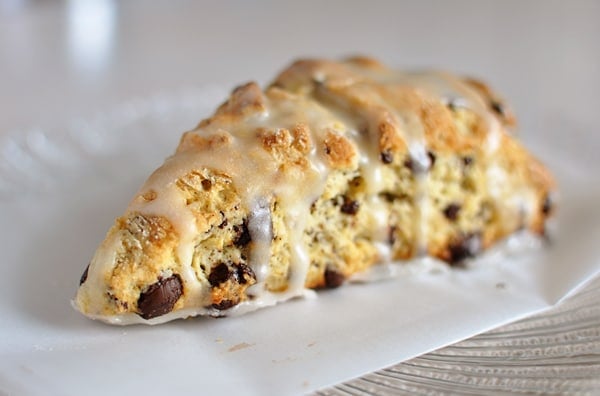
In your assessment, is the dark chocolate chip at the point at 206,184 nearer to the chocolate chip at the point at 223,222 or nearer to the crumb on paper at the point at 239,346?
the chocolate chip at the point at 223,222

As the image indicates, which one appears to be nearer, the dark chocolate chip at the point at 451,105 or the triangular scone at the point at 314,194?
the triangular scone at the point at 314,194

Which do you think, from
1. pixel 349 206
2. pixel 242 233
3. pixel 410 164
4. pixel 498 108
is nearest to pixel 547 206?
pixel 498 108

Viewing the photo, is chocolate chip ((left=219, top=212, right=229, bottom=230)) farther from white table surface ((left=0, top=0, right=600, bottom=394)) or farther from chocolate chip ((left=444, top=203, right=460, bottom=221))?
white table surface ((left=0, top=0, right=600, bottom=394))

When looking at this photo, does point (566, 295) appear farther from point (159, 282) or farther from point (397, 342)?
point (159, 282)

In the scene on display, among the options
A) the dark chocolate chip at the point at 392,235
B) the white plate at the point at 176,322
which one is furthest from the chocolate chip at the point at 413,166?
the white plate at the point at 176,322

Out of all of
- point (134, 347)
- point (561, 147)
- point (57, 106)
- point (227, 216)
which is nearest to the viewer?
point (134, 347)

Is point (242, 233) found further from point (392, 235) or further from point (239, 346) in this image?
point (392, 235)

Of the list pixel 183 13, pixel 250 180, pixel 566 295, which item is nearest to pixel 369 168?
pixel 250 180
